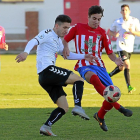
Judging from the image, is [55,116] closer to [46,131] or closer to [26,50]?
[46,131]

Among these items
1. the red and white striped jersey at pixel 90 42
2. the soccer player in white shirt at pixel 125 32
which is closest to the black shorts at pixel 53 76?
the red and white striped jersey at pixel 90 42

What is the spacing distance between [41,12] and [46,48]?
105 ft

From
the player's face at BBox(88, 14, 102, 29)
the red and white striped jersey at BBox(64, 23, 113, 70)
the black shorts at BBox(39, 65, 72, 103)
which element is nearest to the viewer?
the black shorts at BBox(39, 65, 72, 103)

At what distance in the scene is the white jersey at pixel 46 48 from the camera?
254 inches

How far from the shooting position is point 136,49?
31.2 meters

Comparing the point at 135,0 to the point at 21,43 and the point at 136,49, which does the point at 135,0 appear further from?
the point at 21,43

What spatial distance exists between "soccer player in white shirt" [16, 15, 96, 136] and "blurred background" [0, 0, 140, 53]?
29.9m

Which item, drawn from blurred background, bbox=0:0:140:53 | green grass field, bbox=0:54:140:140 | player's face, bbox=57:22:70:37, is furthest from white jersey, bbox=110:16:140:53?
blurred background, bbox=0:0:140:53

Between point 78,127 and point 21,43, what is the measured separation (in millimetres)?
29092

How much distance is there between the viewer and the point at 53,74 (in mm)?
6359

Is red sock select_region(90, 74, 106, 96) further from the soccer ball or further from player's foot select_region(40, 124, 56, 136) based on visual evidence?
player's foot select_region(40, 124, 56, 136)

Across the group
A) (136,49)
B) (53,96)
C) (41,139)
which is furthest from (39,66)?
(136,49)

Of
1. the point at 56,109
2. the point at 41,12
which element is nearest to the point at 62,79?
the point at 56,109

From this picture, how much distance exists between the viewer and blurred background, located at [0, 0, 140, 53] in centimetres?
3678
